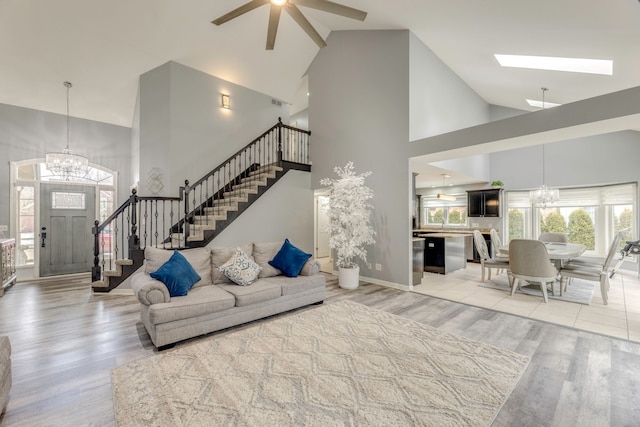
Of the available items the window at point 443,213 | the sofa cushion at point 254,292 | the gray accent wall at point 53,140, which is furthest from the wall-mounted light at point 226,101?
the window at point 443,213

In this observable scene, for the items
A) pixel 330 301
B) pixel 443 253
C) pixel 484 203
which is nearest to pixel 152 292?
pixel 330 301

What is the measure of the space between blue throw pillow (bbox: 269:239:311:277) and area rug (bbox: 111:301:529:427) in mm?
983

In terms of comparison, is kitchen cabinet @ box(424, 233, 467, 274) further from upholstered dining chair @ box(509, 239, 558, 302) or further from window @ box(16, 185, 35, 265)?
window @ box(16, 185, 35, 265)

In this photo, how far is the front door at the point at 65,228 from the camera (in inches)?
236

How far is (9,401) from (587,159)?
1017cm

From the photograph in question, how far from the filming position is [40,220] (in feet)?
19.5

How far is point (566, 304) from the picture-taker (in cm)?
417

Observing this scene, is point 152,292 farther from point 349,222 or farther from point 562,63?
point 562,63

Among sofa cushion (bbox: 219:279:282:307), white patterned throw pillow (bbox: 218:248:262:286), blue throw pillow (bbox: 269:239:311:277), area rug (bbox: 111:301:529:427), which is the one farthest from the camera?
blue throw pillow (bbox: 269:239:311:277)

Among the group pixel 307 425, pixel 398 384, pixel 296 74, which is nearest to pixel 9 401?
pixel 307 425

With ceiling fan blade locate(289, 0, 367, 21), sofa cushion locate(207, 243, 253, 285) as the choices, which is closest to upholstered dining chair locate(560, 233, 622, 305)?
ceiling fan blade locate(289, 0, 367, 21)

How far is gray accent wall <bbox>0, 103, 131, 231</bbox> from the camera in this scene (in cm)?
565

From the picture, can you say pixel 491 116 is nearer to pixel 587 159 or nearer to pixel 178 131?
pixel 587 159

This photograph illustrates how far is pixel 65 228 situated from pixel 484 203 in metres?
10.7
